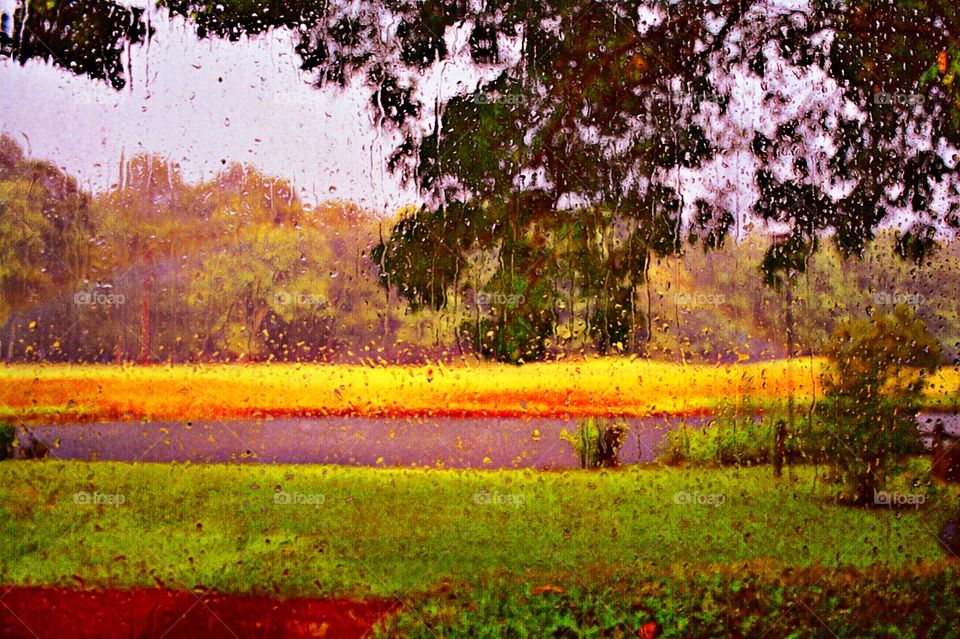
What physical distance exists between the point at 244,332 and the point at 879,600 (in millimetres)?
3756

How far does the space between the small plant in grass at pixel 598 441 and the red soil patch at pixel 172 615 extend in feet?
5.30

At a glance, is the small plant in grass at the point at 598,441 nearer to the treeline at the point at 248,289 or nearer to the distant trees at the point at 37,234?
the treeline at the point at 248,289

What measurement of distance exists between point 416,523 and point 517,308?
4.60 feet

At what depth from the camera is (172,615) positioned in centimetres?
413

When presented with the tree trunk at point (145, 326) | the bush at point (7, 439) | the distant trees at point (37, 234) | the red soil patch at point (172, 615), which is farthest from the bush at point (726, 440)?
the bush at point (7, 439)

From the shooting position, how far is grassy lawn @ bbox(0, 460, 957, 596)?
446cm

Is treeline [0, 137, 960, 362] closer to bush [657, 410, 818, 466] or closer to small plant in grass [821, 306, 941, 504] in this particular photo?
bush [657, 410, 818, 466]

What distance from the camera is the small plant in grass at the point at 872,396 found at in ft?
16.0

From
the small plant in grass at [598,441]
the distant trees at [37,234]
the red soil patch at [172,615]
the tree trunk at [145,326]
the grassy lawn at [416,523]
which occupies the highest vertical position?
the distant trees at [37,234]

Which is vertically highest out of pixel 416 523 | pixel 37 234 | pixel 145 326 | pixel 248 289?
pixel 37 234

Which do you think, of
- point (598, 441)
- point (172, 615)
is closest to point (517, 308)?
point (598, 441)

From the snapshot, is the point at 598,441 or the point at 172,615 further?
the point at 598,441

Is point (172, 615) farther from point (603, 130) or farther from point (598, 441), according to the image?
point (603, 130)

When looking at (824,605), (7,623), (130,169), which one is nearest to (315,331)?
(130,169)
